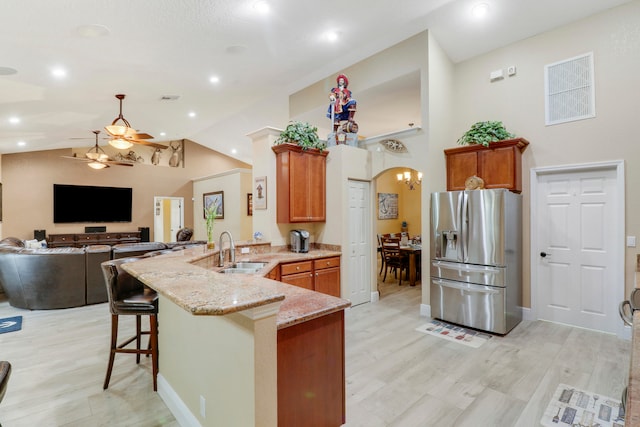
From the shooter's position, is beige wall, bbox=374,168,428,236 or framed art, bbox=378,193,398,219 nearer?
framed art, bbox=378,193,398,219

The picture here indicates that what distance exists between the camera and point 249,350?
1440 millimetres

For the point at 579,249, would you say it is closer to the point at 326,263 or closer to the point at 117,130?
the point at 326,263

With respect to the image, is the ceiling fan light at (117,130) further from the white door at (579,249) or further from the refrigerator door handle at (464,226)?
the white door at (579,249)

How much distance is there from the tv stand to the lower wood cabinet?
30.5ft

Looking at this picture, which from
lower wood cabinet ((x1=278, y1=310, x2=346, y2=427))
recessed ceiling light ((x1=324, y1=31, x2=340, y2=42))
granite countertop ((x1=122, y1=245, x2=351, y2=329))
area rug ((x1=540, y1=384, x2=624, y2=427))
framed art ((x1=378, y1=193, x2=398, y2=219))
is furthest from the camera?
framed art ((x1=378, y1=193, x2=398, y2=219))

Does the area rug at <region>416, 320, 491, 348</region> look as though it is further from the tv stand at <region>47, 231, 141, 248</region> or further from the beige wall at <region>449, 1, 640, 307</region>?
the tv stand at <region>47, 231, 141, 248</region>

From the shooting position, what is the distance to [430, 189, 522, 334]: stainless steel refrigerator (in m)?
3.87

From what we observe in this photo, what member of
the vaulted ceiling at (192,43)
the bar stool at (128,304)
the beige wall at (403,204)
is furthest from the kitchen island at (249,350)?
the beige wall at (403,204)

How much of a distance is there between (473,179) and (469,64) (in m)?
2.06

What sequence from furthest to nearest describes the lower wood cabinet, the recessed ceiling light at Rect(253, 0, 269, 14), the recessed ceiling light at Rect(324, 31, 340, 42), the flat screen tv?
1. the flat screen tv
2. the recessed ceiling light at Rect(324, 31, 340, 42)
3. the recessed ceiling light at Rect(253, 0, 269, 14)
4. the lower wood cabinet

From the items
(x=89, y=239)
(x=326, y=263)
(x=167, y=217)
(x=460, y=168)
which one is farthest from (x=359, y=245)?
(x=167, y=217)

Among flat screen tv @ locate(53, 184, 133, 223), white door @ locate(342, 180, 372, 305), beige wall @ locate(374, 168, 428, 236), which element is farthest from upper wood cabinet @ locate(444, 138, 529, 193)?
flat screen tv @ locate(53, 184, 133, 223)

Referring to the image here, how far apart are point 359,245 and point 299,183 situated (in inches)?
56.9

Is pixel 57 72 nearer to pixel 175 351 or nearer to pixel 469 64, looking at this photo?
pixel 175 351
